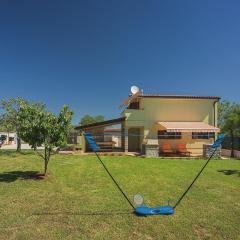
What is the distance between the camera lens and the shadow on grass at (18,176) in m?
13.4

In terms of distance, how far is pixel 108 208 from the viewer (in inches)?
352

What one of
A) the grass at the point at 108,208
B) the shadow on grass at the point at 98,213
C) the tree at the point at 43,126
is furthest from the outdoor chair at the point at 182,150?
the shadow on grass at the point at 98,213

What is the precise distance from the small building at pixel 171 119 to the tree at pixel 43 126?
15418 mm

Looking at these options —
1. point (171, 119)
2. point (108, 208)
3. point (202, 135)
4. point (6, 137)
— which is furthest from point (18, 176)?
point (6, 137)

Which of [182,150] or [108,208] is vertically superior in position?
[182,150]

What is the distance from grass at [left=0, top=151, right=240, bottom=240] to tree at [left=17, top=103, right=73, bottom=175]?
79.9 inches

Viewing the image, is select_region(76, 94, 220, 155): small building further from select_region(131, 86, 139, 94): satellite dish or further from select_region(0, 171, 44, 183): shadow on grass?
select_region(0, 171, 44, 183): shadow on grass

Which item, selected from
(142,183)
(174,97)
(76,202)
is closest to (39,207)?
(76,202)

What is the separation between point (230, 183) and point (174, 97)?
17.4 meters

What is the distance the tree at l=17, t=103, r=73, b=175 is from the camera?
13.4 meters

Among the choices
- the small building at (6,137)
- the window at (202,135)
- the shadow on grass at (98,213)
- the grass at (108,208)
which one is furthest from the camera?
the small building at (6,137)

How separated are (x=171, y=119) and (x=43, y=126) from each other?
19599 millimetres

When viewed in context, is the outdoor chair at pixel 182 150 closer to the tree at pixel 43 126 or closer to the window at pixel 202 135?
the window at pixel 202 135

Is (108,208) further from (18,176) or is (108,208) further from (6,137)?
(6,137)
